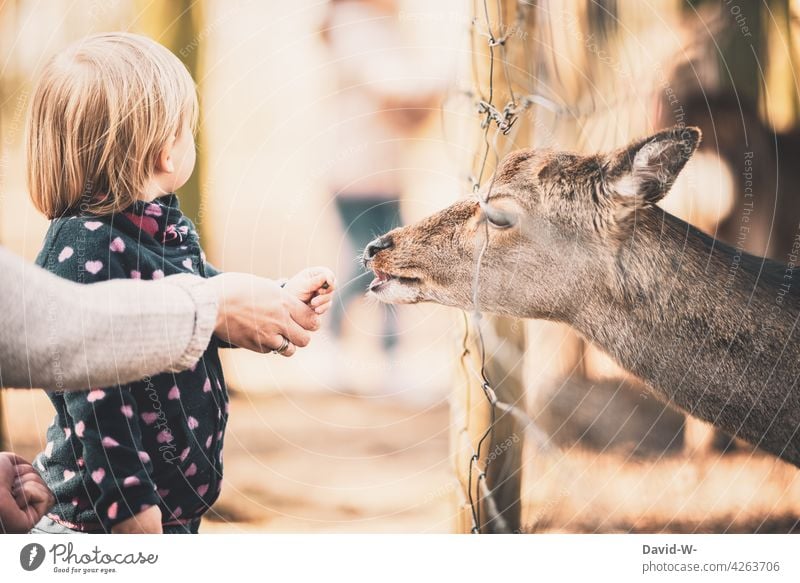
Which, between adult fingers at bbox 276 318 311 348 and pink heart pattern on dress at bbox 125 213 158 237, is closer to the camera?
pink heart pattern on dress at bbox 125 213 158 237

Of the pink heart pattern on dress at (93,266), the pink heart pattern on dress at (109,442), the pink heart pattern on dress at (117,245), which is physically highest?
the pink heart pattern on dress at (117,245)

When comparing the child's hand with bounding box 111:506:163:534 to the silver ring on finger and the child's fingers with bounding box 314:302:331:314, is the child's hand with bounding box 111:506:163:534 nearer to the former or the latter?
the silver ring on finger

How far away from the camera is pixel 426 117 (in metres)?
2.08

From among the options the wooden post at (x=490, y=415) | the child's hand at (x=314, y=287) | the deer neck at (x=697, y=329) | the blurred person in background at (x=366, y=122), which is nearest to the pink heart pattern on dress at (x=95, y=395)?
the child's hand at (x=314, y=287)

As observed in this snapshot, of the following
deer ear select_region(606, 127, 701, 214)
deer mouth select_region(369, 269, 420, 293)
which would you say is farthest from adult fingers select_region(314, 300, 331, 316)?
deer ear select_region(606, 127, 701, 214)

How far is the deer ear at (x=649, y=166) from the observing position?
1824 mm

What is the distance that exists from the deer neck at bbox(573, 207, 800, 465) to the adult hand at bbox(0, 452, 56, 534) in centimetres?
134

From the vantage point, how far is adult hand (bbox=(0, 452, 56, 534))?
1817 millimetres

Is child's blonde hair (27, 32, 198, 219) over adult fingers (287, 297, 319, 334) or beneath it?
over

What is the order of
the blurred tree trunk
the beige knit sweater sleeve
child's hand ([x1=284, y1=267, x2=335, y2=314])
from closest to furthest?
1. the beige knit sweater sleeve
2. child's hand ([x1=284, y1=267, x2=335, y2=314])
3. the blurred tree trunk

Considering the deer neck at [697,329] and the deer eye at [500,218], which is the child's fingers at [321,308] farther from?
the deer neck at [697,329]
